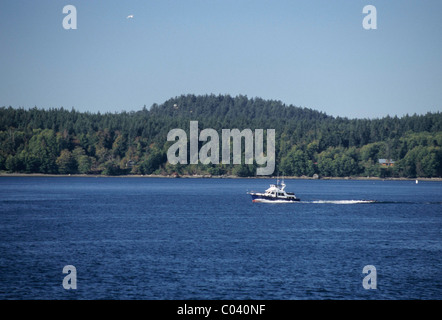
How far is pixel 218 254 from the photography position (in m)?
70.7

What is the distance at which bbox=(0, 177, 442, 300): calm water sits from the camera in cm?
5350

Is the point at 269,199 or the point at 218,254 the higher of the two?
the point at 269,199

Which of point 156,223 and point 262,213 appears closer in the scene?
point 156,223

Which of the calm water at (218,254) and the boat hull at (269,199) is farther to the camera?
the boat hull at (269,199)

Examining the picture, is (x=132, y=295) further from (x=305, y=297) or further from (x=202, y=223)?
(x=202, y=223)

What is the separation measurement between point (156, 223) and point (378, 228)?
120ft

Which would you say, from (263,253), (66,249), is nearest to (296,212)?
(263,253)

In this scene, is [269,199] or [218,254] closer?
[218,254]

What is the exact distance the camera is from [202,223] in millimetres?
103938

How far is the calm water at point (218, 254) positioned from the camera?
53.5 meters

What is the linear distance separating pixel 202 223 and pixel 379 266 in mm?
43536

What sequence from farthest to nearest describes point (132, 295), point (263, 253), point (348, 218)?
point (348, 218), point (263, 253), point (132, 295)

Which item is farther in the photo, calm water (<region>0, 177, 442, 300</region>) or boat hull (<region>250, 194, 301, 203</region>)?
boat hull (<region>250, 194, 301, 203</region>)

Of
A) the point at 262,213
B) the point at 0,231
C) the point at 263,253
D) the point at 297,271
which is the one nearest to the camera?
the point at 297,271
